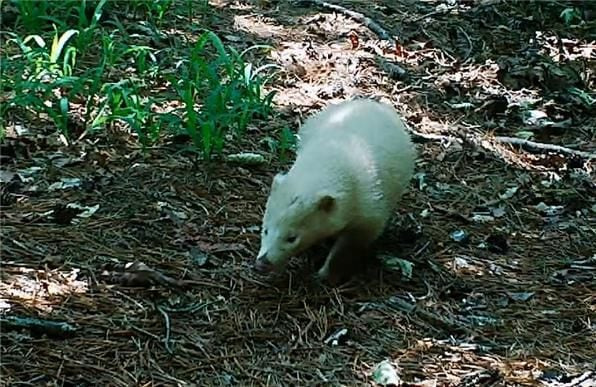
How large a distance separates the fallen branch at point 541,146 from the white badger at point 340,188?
120cm

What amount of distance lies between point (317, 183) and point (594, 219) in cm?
141

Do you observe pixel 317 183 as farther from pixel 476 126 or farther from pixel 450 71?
pixel 450 71

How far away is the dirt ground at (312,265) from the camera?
2816mm

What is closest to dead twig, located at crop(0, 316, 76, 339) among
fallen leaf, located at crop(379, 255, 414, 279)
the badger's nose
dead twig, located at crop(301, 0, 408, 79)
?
the badger's nose

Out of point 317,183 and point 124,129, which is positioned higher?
point 317,183

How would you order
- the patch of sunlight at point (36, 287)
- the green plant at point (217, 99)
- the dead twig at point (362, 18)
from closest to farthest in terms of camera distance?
the patch of sunlight at point (36, 287)
the green plant at point (217, 99)
the dead twig at point (362, 18)

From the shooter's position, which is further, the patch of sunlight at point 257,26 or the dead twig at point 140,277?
the patch of sunlight at point 257,26

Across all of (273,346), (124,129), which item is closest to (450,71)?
(124,129)

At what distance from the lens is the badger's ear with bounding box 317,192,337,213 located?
319cm

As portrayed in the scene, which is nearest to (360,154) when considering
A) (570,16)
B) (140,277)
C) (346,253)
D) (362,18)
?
(346,253)

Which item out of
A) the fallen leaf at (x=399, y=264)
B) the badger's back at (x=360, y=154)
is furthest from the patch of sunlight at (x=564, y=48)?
the fallen leaf at (x=399, y=264)

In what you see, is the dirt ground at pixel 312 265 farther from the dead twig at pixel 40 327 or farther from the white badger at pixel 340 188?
the white badger at pixel 340 188

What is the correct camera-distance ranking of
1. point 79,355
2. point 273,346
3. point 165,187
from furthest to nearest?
point 165,187
point 273,346
point 79,355

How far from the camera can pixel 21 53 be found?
196 inches
